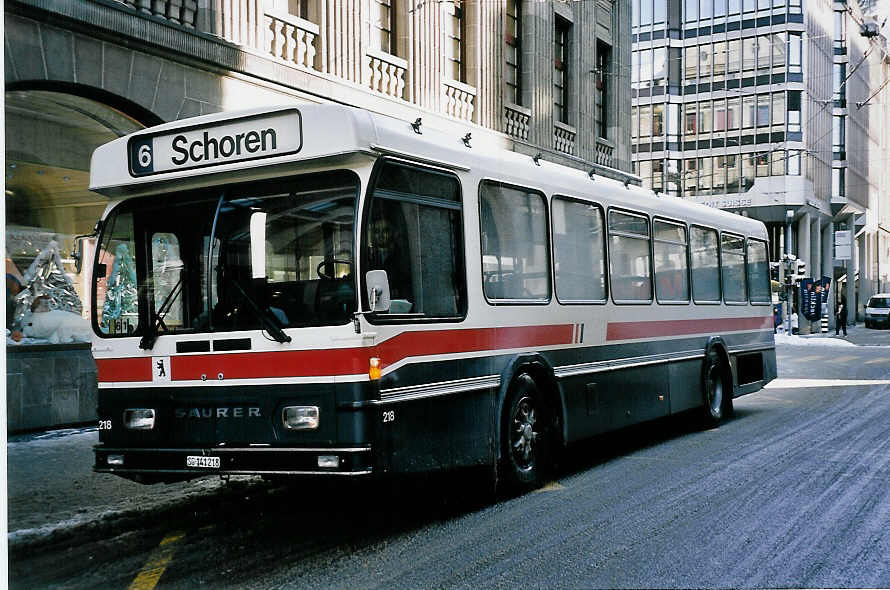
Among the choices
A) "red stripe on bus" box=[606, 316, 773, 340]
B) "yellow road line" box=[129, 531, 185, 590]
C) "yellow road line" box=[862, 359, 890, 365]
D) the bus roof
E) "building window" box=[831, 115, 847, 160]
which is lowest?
"yellow road line" box=[862, 359, 890, 365]

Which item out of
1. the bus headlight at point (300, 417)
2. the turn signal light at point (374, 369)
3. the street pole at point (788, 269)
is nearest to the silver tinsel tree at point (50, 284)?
the bus headlight at point (300, 417)

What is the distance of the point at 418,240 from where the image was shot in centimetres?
725

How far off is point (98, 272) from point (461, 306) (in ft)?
9.03

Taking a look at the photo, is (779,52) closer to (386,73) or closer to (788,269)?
(788,269)

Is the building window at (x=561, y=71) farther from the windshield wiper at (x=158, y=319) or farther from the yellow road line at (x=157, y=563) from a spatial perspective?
the yellow road line at (x=157, y=563)

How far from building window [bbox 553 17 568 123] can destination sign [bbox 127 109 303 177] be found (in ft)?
54.1

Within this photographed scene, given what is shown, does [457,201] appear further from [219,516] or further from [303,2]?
[303,2]

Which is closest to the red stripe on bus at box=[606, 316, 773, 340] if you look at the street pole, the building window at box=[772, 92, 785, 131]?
the street pole

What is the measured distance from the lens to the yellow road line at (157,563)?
19.3 ft

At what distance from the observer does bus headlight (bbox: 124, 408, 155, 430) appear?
281 inches

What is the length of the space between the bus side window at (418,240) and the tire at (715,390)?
630 cm

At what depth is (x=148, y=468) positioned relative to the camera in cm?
708

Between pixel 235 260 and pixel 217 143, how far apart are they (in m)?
0.86

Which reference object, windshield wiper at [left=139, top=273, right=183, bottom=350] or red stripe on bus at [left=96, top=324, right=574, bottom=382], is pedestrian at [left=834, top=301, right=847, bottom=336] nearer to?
red stripe on bus at [left=96, top=324, right=574, bottom=382]
